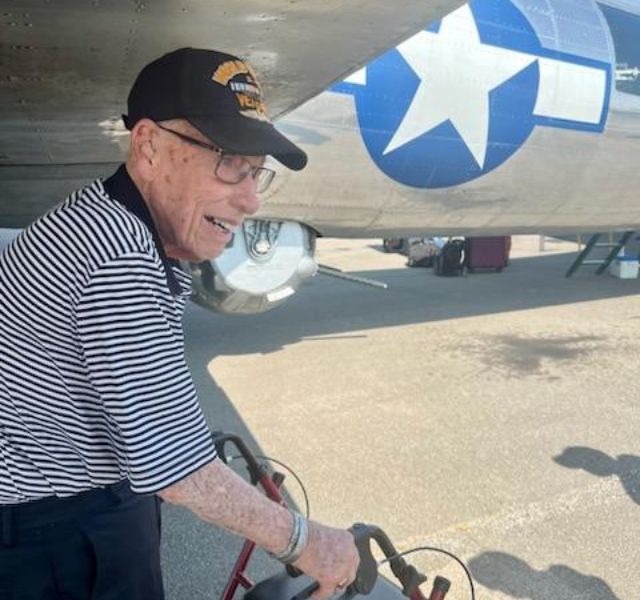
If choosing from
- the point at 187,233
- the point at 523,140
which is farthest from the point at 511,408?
the point at 187,233

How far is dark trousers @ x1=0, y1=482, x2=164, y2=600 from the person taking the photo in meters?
1.47

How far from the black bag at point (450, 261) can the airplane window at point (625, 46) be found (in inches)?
215

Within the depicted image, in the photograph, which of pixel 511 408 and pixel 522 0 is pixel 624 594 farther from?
pixel 522 0

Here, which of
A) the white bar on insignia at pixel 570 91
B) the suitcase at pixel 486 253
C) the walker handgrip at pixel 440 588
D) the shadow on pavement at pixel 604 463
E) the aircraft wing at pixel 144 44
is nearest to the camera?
the walker handgrip at pixel 440 588

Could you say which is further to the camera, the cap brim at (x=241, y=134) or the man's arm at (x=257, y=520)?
the cap brim at (x=241, y=134)

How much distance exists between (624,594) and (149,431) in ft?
8.77

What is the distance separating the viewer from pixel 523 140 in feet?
23.5

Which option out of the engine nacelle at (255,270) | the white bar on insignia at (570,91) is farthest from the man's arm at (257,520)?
the white bar on insignia at (570,91)

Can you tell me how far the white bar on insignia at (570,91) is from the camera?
713 centimetres

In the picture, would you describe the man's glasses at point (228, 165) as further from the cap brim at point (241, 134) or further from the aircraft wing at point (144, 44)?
the aircraft wing at point (144, 44)

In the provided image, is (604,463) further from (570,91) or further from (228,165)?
(570,91)

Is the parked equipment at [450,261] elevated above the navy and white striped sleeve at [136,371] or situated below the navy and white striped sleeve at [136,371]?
below

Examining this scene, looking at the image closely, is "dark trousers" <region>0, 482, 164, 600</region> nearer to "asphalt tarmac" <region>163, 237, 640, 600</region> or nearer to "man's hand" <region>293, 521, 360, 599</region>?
"man's hand" <region>293, 521, 360, 599</region>

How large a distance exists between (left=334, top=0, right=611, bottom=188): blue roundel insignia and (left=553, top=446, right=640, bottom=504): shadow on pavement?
10.7 feet
